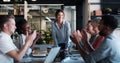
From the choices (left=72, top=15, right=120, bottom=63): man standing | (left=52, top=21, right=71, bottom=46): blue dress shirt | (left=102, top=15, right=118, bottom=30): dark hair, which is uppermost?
(left=102, top=15, right=118, bottom=30): dark hair

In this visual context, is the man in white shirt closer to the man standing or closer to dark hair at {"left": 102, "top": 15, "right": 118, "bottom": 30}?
the man standing

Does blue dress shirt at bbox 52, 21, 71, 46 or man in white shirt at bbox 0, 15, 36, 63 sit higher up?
man in white shirt at bbox 0, 15, 36, 63

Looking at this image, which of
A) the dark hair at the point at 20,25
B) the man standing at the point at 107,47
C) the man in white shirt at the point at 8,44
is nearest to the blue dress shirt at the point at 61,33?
the dark hair at the point at 20,25

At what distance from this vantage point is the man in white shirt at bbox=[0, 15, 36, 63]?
2.95 m

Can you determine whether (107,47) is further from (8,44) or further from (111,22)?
(8,44)

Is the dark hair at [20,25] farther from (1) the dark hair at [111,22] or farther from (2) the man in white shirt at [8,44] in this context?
(1) the dark hair at [111,22]

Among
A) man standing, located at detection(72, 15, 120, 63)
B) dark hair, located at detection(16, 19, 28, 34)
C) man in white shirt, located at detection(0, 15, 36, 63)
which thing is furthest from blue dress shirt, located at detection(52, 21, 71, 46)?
man standing, located at detection(72, 15, 120, 63)

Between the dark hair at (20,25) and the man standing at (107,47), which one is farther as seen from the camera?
the dark hair at (20,25)

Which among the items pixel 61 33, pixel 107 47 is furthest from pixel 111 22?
pixel 61 33

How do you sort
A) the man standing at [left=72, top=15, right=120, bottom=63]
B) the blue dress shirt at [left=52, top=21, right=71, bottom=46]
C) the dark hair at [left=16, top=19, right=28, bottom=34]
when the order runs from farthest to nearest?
1. the blue dress shirt at [left=52, top=21, right=71, bottom=46]
2. the dark hair at [left=16, top=19, right=28, bottom=34]
3. the man standing at [left=72, top=15, right=120, bottom=63]

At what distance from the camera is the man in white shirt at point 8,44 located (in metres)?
2.95

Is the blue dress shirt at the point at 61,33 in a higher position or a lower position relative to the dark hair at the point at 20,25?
lower

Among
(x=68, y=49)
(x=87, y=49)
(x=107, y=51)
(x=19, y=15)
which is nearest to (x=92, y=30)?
(x=68, y=49)

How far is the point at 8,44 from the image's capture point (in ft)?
9.86
